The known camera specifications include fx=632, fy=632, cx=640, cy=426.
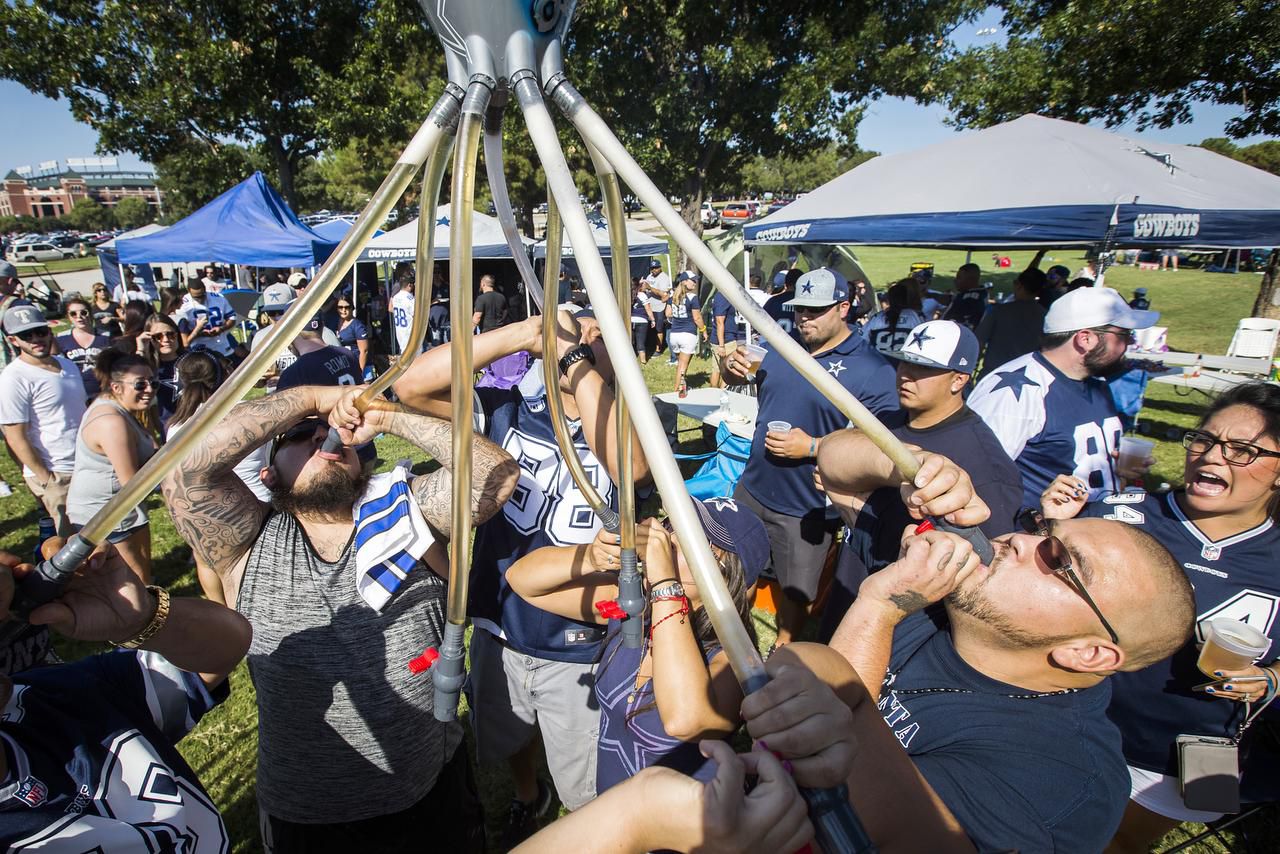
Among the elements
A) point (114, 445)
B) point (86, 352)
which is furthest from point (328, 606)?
point (86, 352)

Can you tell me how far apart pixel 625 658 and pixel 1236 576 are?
7.08 feet

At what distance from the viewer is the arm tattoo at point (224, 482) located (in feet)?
5.87

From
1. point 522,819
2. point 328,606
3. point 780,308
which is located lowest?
point 522,819

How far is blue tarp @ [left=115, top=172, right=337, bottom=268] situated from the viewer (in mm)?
9172

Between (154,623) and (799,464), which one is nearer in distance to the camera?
(154,623)

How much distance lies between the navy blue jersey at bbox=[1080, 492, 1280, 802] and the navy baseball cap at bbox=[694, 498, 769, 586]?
1349mm

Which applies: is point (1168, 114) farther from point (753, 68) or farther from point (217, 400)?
point (217, 400)

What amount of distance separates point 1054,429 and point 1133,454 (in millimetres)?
419

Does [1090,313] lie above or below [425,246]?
below

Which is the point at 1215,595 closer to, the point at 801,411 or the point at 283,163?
the point at 801,411

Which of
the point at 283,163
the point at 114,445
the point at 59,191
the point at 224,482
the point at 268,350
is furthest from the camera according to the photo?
the point at 59,191

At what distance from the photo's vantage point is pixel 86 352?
6223 mm

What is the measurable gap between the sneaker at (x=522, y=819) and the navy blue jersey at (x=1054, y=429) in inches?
110

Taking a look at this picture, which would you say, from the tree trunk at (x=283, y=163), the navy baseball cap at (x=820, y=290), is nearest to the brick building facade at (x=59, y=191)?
the tree trunk at (x=283, y=163)
